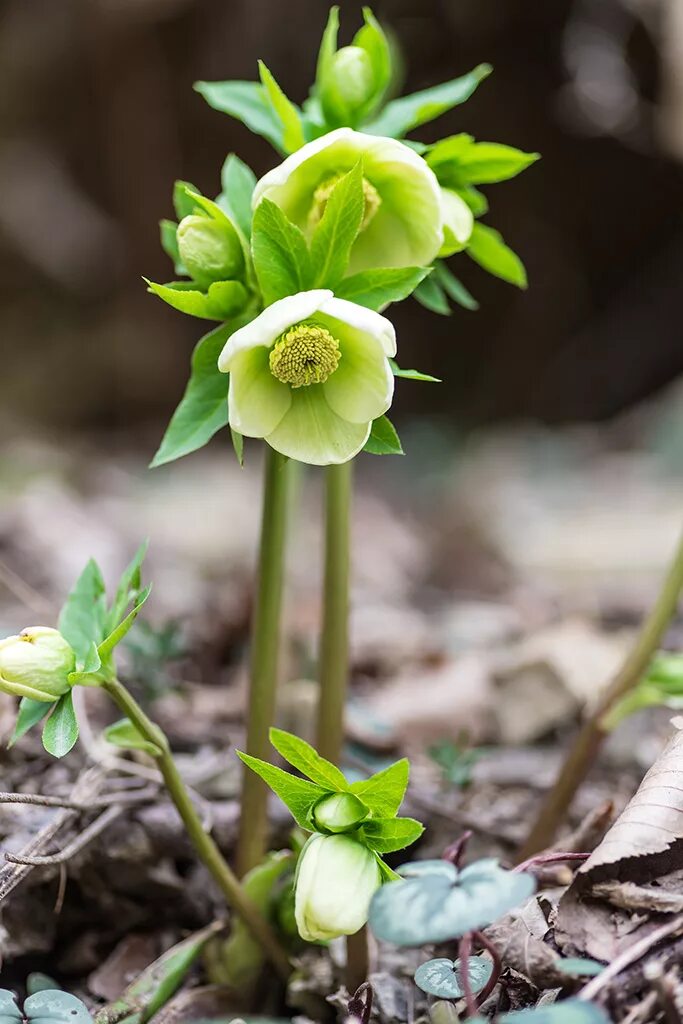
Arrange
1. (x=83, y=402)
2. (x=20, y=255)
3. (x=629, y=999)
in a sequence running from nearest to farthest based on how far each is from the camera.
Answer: (x=629, y=999)
(x=20, y=255)
(x=83, y=402)

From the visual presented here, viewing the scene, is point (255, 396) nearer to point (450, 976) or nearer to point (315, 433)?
point (315, 433)

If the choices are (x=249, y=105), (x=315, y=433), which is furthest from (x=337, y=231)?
(x=249, y=105)

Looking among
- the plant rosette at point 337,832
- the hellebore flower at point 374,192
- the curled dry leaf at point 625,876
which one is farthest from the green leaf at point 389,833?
the hellebore flower at point 374,192

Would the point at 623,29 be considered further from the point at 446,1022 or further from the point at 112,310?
the point at 446,1022

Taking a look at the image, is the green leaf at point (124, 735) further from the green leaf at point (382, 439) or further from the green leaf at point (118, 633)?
the green leaf at point (382, 439)

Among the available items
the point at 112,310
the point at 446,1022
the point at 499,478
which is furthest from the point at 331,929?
the point at 112,310

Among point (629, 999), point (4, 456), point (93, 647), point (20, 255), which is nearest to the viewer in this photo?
Result: point (629, 999)

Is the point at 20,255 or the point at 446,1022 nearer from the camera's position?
the point at 446,1022

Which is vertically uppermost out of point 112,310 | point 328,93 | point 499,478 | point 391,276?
point 328,93
